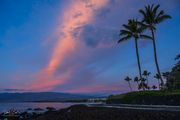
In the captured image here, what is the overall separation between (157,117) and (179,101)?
22.0 m

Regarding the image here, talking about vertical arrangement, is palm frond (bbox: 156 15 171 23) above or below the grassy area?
above

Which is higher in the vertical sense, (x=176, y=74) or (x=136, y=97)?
(x=176, y=74)

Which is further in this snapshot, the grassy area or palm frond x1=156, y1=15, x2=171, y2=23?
palm frond x1=156, y1=15, x2=171, y2=23

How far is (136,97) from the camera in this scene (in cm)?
5966

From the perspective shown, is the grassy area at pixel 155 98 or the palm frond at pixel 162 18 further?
the palm frond at pixel 162 18

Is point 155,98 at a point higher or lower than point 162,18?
lower

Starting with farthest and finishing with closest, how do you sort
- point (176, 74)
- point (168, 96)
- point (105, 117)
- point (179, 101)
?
point (176, 74) → point (168, 96) → point (179, 101) → point (105, 117)

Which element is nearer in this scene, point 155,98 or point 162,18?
point 155,98

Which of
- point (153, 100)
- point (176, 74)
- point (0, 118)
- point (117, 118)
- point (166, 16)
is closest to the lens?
point (117, 118)

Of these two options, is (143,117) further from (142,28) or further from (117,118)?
(142,28)

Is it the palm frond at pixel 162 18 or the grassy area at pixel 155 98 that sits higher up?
the palm frond at pixel 162 18

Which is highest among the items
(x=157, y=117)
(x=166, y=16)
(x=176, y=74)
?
(x=166, y=16)

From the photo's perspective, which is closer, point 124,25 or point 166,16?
point 166,16

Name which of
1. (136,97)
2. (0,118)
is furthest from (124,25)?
(0,118)
